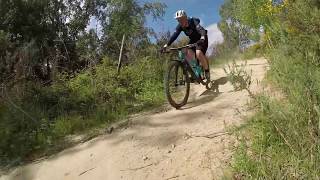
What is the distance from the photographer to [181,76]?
7812 mm

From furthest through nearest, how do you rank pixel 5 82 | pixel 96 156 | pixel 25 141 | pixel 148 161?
pixel 5 82, pixel 25 141, pixel 96 156, pixel 148 161

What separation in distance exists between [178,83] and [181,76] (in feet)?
0.57

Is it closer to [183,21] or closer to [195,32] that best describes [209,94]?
[195,32]

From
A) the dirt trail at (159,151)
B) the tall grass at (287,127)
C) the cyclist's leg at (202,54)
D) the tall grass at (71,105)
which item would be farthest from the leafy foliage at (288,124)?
the tall grass at (71,105)

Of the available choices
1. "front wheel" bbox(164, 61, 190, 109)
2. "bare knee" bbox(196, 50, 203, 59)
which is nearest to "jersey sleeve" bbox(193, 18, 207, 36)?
"bare knee" bbox(196, 50, 203, 59)

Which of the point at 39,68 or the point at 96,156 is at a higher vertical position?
the point at 39,68

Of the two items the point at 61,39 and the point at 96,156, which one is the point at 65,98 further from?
the point at 61,39

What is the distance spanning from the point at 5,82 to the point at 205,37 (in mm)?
4126

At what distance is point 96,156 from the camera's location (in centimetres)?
592

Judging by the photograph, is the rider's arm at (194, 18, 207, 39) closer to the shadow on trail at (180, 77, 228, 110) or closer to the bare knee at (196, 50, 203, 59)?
Result: the bare knee at (196, 50, 203, 59)

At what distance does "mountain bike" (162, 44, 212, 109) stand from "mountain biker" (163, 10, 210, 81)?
0.12 metres

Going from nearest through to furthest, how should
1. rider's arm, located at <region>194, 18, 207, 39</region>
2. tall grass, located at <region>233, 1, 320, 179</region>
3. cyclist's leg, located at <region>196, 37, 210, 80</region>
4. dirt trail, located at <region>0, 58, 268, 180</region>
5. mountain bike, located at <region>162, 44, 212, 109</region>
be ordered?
tall grass, located at <region>233, 1, 320, 179</region> → dirt trail, located at <region>0, 58, 268, 180</region> → mountain bike, located at <region>162, 44, 212, 109</region> → rider's arm, located at <region>194, 18, 207, 39</region> → cyclist's leg, located at <region>196, 37, 210, 80</region>

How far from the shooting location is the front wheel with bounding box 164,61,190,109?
7562 millimetres

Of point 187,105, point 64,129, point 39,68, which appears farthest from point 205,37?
point 39,68
